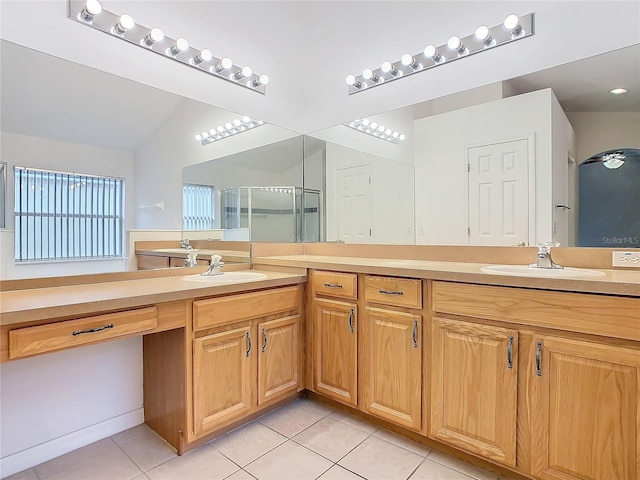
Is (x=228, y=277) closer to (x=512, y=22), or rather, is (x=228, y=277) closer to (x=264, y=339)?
(x=264, y=339)

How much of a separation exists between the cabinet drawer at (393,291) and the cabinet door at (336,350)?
15 centimetres

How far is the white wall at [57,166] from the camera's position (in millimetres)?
1451

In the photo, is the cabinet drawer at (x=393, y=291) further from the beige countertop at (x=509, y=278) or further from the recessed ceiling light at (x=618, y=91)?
the recessed ceiling light at (x=618, y=91)

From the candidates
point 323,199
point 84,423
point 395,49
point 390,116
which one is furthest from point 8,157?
point 395,49

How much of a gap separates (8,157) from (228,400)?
1.42 metres

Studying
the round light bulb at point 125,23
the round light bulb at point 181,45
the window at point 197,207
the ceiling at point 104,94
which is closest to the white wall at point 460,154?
the ceiling at point 104,94

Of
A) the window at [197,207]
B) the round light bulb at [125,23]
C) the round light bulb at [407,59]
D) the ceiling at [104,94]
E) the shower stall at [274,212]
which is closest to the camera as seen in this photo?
the ceiling at [104,94]

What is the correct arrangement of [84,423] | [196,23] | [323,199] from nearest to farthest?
[84,423] < [196,23] < [323,199]

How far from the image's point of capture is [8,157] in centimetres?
145

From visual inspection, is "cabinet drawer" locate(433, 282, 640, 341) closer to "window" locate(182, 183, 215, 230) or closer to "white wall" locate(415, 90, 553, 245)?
"white wall" locate(415, 90, 553, 245)

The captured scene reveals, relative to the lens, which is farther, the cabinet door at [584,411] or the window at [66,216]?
the window at [66,216]

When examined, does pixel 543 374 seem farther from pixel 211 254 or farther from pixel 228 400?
pixel 211 254

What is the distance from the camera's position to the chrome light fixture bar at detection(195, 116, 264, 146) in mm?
2172

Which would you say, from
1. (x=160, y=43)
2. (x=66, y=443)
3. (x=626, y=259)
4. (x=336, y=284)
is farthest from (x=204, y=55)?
(x=626, y=259)
